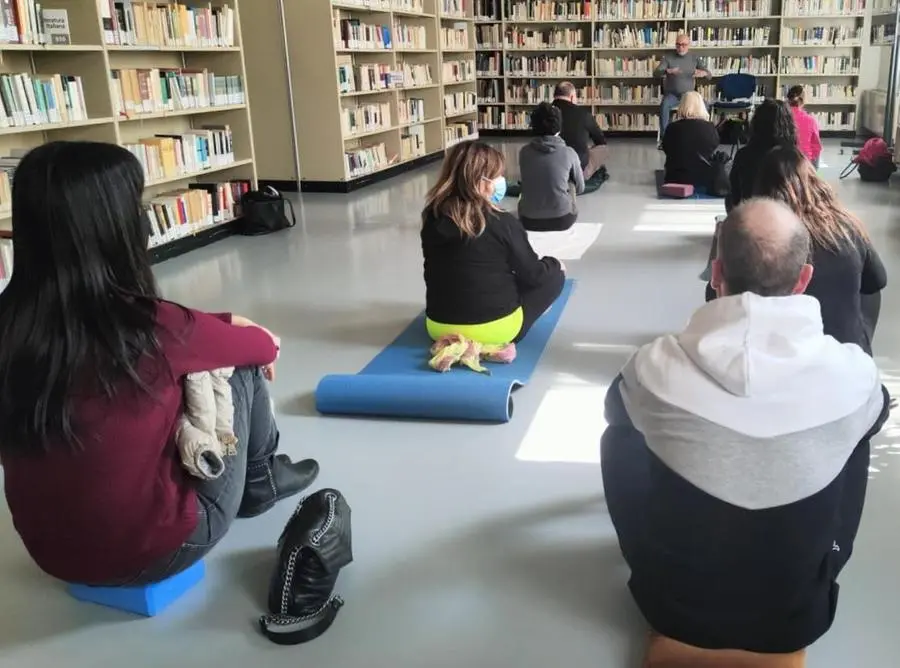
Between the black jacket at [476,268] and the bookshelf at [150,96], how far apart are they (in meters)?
2.12

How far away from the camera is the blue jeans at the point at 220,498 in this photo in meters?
1.96

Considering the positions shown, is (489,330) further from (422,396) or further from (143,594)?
(143,594)

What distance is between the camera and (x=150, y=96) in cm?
576

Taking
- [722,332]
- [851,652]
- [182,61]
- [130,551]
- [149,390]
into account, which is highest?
[182,61]

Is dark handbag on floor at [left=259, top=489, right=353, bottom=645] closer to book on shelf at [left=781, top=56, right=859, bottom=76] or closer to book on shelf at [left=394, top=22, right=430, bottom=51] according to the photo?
book on shelf at [left=394, top=22, right=430, bottom=51]

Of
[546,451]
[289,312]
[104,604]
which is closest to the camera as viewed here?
[104,604]

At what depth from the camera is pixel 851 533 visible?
1737 millimetres

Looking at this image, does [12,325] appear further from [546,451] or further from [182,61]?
[182,61]

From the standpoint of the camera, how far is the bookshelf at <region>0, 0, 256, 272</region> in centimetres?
479

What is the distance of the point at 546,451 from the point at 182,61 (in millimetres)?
5257

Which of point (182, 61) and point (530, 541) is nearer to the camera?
point (530, 541)

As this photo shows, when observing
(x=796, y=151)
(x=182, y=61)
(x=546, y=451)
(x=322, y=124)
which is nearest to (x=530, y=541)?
(x=546, y=451)

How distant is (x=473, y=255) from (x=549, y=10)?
33.7 ft

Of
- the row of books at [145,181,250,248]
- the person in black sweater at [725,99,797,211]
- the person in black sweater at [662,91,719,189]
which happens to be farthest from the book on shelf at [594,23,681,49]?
the person in black sweater at [725,99,797,211]
